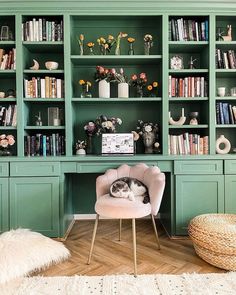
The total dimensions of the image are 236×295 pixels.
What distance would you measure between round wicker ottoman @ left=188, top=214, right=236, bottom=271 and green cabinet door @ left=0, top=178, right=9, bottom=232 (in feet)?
6.10

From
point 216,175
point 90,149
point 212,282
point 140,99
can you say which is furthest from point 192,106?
point 212,282

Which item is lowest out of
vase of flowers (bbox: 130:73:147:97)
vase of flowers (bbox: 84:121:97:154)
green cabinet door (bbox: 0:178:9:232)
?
green cabinet door (bbox: 0:178:9:232)

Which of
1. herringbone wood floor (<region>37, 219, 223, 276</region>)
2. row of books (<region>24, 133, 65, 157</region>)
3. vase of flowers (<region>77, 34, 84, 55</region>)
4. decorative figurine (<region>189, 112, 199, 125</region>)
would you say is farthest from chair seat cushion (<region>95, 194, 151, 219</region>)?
vase of flowers (<region>77, 34, 84, 55</region>)

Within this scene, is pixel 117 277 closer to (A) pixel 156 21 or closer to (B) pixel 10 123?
(B) pixel 10 123

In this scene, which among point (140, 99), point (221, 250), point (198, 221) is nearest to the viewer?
point (221, 250)

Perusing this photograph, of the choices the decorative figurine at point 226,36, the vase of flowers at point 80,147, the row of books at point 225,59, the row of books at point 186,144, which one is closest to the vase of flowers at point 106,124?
the vase of flowers at point 80,147

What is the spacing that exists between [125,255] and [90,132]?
138 centimetres

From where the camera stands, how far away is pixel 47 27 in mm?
2785

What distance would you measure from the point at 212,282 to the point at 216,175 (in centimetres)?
113

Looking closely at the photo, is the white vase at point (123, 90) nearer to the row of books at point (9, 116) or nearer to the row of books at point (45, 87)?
the row of books at point (45, 87)

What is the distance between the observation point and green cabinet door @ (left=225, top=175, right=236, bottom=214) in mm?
2676

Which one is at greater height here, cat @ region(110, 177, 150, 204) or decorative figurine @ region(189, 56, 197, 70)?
decorative figurine @ region(189, 56, 197, 70)

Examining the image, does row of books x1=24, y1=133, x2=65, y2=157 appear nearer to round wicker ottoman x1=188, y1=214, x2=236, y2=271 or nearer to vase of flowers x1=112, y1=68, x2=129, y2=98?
vase of flowers x1=112, y1=68, x2=129, y2=98

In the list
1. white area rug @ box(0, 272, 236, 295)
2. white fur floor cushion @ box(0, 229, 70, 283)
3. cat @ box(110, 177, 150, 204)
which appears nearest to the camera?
white area rug @ box(0, 272, 236, 295)
